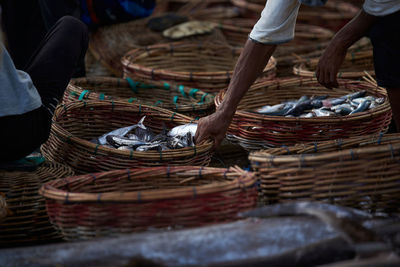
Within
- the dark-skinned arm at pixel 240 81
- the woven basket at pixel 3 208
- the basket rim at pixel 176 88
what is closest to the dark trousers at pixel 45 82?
the woven basket at pixel 3 208

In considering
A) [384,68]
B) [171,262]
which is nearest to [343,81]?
[384,68]

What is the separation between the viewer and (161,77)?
4262 mm

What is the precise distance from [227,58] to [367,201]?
9.37 ft

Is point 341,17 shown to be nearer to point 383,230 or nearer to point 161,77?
point 161,77

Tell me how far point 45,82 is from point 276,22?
1221 mm

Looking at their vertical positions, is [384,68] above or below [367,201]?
above

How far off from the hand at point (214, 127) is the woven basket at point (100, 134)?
0.22ft

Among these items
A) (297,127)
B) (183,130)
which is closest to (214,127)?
(183,130)

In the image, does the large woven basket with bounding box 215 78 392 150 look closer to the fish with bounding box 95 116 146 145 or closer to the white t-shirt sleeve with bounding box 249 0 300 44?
the fish with bounding box 95 116 146 145

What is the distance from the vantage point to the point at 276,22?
2.67 metres

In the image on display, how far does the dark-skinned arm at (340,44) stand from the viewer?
290 centimetres

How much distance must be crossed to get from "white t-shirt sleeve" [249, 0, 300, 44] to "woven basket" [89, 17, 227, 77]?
8.96 feet

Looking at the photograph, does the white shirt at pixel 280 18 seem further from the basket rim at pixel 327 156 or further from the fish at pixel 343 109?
the fish at pixel 343 109

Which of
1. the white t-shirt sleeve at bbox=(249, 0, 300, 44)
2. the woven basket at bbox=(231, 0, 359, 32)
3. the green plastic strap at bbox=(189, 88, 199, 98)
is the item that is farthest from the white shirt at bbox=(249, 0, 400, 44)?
the woven basket at bbox=(231, 0, 359, 32)
